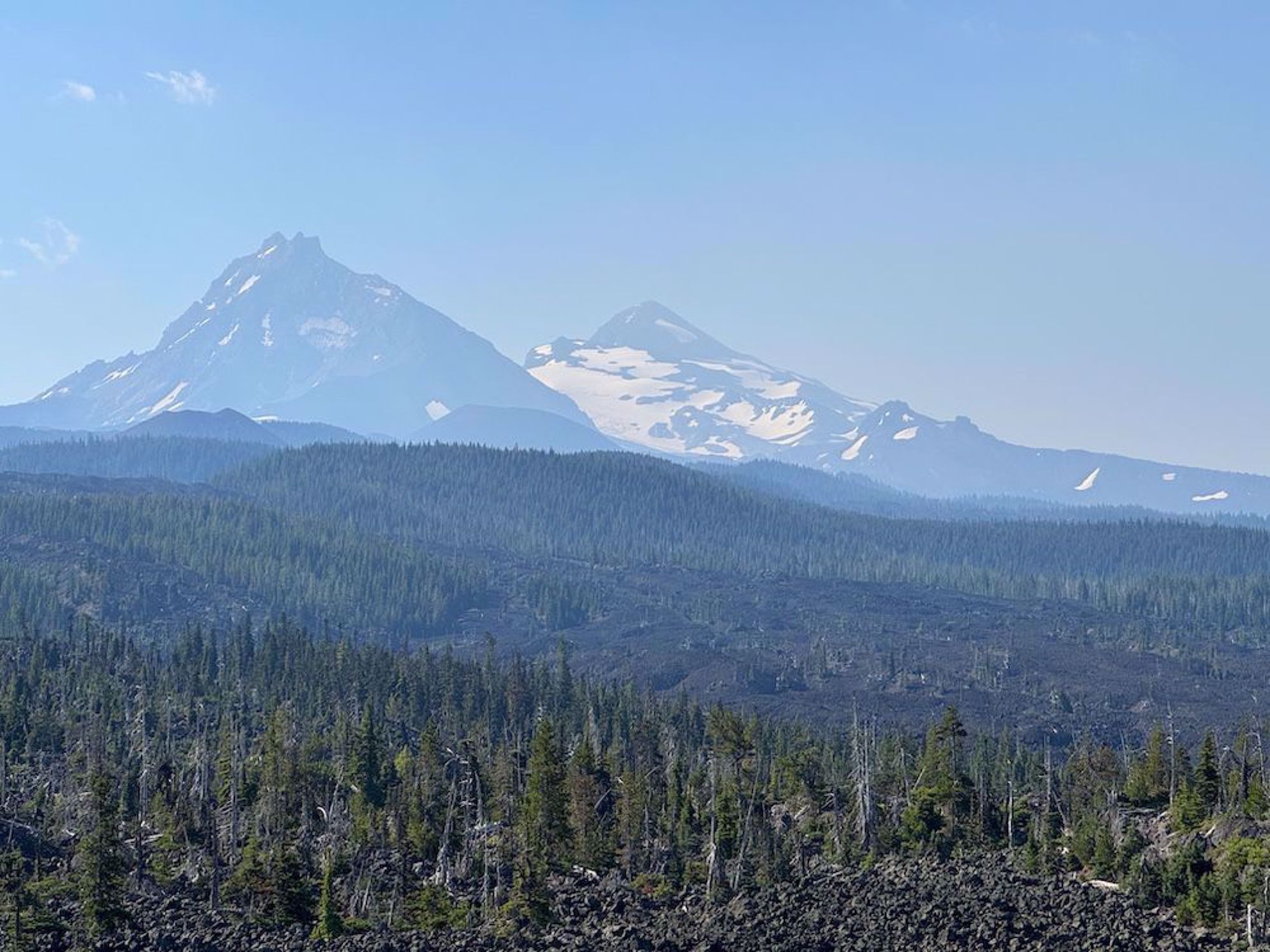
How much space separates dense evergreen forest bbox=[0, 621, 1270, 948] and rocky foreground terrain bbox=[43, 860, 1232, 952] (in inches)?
96.3

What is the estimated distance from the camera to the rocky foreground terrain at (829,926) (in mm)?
84125

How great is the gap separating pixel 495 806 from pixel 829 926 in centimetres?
3591

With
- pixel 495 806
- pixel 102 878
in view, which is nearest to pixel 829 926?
pixel 495 806

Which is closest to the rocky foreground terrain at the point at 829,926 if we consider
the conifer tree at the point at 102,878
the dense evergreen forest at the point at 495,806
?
the conifer tree at the point at 102,878

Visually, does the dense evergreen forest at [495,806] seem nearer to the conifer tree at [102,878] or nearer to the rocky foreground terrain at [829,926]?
the conifer tree at [102,878]

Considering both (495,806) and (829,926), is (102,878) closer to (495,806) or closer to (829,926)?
(495,806)

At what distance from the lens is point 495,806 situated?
120m

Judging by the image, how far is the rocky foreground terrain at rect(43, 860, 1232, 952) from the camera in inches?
3312

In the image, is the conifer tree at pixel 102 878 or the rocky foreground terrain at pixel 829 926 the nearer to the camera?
the rocky foreground terrain at pixel 829 926

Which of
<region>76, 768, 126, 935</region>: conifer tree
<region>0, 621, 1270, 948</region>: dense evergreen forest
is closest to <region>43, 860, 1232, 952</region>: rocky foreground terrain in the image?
<region>76, 768, 126, 935</region>: conifer tree

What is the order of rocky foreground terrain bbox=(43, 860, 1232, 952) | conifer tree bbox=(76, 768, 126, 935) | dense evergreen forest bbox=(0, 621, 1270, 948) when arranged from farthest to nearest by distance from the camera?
dense evergreen forest bbox=(0, 621, 1270, 948), conifer tree bbox=(76, 768, 126, 935), rocky foreground terrain bbox=(43, 860, 1232, 952)

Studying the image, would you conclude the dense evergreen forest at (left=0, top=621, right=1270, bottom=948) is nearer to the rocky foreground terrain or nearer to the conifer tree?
the conifer tree

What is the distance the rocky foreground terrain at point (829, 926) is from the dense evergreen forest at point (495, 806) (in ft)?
8.03

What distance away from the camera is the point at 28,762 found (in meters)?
126
